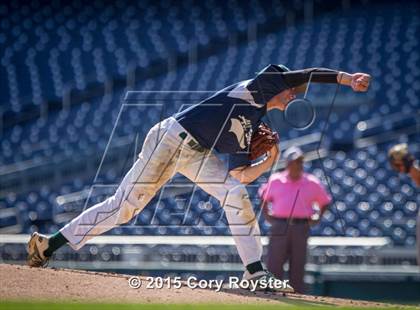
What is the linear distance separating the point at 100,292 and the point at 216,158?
109cm

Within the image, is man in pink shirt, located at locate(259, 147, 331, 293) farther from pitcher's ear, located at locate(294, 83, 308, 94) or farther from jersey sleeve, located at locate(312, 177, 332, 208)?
pitcher's ear, located at locate(294, 83, 308, 94)

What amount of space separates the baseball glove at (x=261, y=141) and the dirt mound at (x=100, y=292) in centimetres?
90

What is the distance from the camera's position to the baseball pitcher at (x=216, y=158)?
562cm

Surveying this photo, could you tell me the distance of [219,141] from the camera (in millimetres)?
5766

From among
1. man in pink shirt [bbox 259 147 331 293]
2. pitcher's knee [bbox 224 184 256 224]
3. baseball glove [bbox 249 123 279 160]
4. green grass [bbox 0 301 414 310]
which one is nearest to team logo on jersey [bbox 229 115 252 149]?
baseball glove [bbox 249 123 279 160]

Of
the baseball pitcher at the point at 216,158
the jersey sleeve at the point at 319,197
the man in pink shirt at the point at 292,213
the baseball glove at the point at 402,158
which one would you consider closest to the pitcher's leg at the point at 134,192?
the baseball pitcher at the point at 216,158

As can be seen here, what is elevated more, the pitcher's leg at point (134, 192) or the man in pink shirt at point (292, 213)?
the pitcher's leg at point (134, 192)

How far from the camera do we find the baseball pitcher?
5.62 meters

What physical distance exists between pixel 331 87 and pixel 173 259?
492 centimetres

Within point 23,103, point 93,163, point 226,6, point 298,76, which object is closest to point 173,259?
point 93,163

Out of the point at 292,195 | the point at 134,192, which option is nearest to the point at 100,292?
the point at 134,192

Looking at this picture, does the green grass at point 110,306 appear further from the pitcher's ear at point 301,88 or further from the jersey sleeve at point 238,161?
the pitcher's ear at point 301,88

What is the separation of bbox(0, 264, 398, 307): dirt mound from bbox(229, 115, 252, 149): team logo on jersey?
36.3 inches

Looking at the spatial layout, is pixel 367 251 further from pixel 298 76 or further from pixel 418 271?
pixel 298 76
